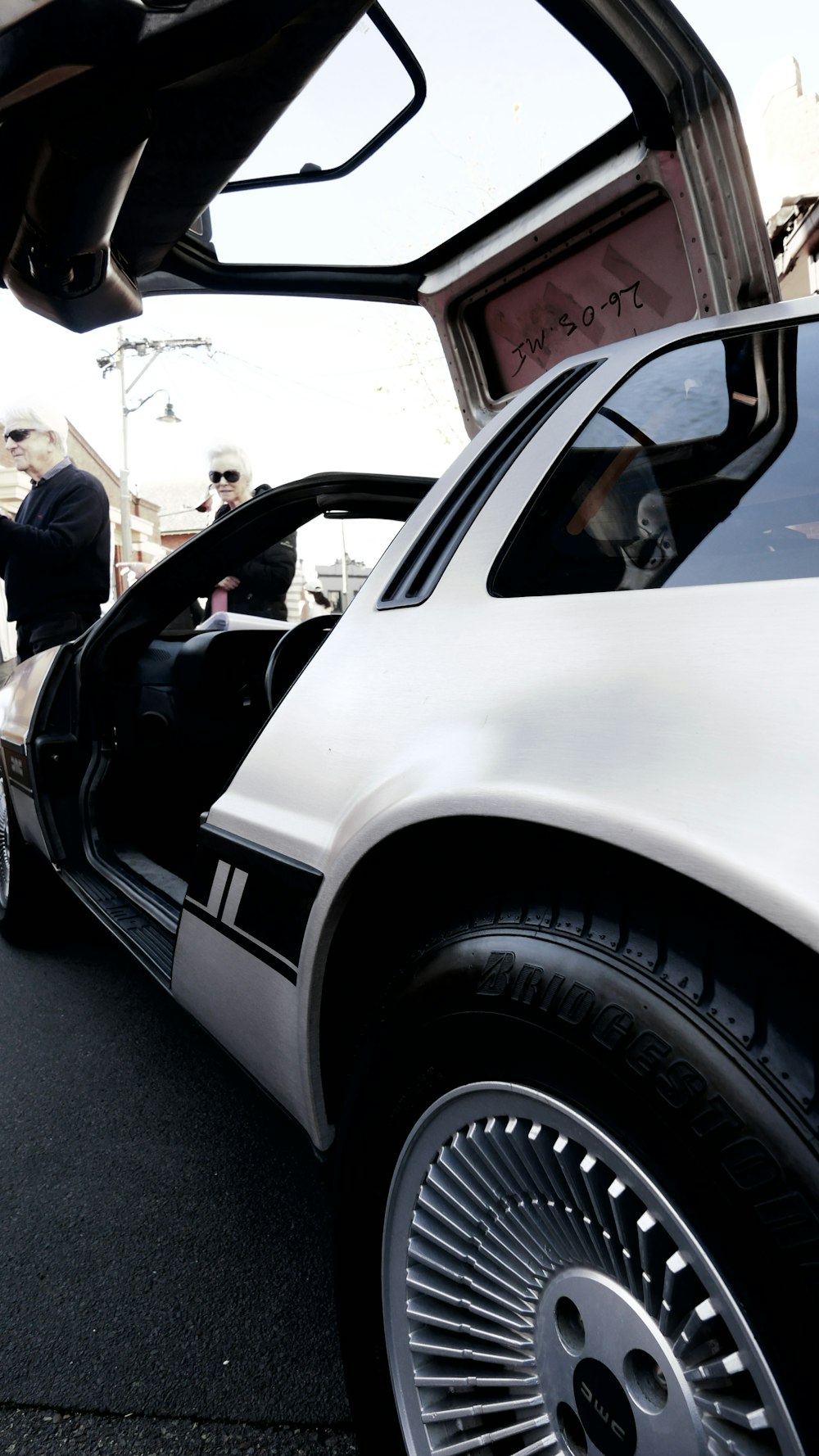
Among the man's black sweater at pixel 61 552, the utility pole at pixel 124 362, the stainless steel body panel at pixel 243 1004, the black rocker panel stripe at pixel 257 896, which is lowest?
the stainless steel body panel at pixel 243 1004

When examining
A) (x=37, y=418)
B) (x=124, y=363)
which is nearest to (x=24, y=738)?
(x=37, y=418)

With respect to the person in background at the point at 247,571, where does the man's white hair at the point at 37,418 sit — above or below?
above

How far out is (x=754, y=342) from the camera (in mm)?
1214

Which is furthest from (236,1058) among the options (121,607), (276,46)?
(276,46)

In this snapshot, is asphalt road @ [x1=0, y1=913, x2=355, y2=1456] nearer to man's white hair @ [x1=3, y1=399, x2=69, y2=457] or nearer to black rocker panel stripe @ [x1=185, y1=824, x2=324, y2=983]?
black rocker panel stripe @ [x1=185, y1=824, x2=324, y2=983]

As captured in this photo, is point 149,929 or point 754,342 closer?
point 754,342

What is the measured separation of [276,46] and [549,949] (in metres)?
2.31

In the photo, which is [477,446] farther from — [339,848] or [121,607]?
[121,607]

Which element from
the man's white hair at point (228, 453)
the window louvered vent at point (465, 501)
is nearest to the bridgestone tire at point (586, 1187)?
the window louvered vent at point (465, 501)

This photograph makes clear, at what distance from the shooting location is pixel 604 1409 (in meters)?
0.79

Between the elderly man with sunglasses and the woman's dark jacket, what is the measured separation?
58 centimetres

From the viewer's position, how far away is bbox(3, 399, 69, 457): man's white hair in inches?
140

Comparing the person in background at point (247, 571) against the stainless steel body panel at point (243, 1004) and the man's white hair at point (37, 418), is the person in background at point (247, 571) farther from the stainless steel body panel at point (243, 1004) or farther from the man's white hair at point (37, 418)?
the stainless steel body panel at point (243, 1004)

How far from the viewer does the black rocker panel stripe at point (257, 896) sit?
124 centimetres
